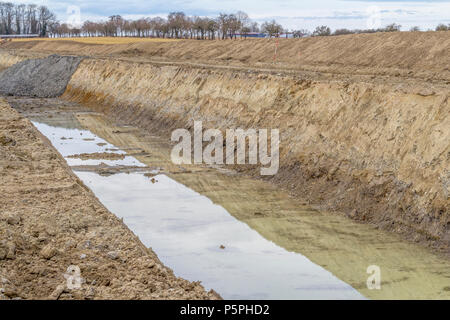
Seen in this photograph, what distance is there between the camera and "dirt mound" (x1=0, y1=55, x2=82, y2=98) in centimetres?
4456

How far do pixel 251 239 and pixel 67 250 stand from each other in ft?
14.0

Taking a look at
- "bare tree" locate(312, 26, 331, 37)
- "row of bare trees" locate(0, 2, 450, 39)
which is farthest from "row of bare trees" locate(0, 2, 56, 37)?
"bare tree" locate(312, 26, 331, 37)

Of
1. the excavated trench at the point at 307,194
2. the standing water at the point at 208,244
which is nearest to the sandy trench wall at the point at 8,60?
the excavated trench at the point at 307,194

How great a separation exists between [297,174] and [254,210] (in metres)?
2.62

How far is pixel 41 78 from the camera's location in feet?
155

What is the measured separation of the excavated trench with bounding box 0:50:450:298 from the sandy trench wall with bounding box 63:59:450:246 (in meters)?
0.04

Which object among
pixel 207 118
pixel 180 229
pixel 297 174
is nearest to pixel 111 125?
pixel 207 118

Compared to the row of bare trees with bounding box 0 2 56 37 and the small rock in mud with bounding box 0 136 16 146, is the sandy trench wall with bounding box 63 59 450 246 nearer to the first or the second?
the small rock in mud with bounding box 0 136 16 146

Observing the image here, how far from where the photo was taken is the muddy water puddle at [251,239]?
31.3ft

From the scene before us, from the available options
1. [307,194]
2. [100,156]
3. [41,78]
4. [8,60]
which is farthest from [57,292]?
[8,60]

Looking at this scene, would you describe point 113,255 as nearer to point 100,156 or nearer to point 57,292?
point 57,292

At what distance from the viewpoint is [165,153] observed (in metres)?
21.1

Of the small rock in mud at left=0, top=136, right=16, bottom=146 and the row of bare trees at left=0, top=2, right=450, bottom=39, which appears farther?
the row of bare trees at left=0, top=2, right=450, bottom=39

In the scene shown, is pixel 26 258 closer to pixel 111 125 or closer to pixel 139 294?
pixel 139 294
